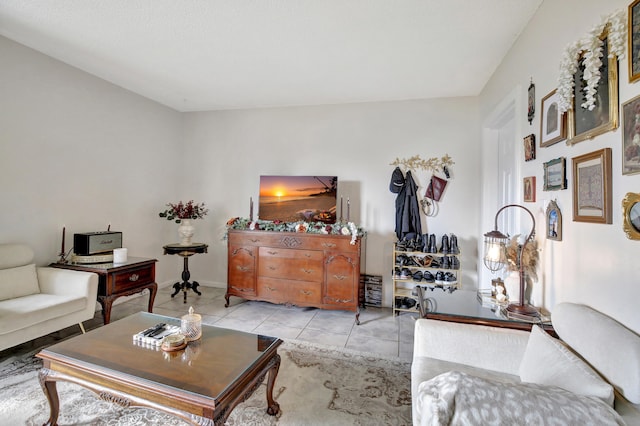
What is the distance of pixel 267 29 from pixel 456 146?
8.53 feet

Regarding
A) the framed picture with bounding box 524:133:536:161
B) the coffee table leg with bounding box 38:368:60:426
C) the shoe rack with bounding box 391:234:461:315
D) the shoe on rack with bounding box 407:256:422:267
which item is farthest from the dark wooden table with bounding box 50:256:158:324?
the framed picture with bounding box 524:133:536:161

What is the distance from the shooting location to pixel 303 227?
3.51m

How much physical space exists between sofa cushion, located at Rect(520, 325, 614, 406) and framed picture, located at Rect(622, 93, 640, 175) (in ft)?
2.56

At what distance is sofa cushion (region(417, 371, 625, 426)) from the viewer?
0.78 meters

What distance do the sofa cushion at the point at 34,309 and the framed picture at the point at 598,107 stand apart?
12.3 feet

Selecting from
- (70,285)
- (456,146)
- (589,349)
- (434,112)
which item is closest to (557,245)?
(589,349)

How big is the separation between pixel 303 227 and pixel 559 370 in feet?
8.72

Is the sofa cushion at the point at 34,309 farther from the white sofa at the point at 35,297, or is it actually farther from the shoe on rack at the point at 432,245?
the shoe on rack at the point at 432,245

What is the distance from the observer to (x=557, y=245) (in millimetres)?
1787

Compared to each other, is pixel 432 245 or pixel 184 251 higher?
pixel 432 245

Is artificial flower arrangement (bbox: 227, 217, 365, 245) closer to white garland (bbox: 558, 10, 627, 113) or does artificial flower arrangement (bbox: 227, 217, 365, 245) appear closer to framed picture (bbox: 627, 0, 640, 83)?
white garland (bbox: 558, 10, 627, 113)

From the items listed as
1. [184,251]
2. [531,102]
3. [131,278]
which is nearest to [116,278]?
[131,278]

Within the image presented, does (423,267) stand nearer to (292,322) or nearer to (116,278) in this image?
(292,322)

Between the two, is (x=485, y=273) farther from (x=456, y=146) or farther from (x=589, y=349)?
(x=589, y=349)
